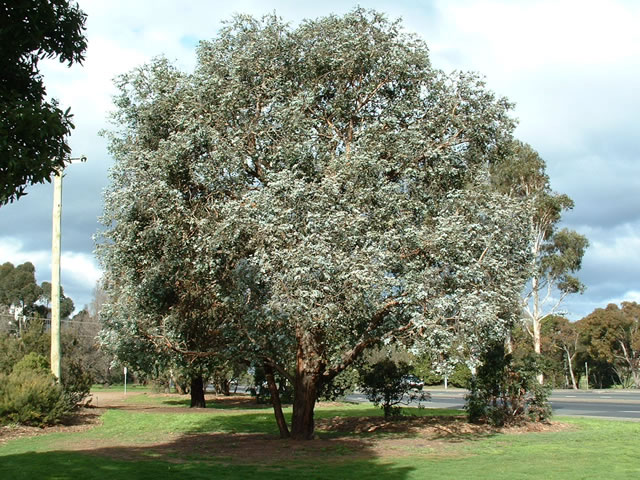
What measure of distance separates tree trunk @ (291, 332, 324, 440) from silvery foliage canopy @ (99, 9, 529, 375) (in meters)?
0.41

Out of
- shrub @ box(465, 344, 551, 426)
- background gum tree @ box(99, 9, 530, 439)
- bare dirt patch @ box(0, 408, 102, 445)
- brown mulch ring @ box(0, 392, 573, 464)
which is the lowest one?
brown mulch ring @ box(0, 392, 573, 464)

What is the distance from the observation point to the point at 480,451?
14250 mm

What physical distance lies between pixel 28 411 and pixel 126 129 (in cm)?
1003

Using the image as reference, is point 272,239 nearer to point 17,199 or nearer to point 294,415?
point 17,199

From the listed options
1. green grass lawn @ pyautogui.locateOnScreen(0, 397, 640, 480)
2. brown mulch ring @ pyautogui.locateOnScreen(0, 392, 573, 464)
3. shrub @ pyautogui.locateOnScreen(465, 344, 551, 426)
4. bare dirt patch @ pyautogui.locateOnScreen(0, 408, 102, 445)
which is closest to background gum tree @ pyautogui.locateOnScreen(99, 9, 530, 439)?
brown mulch ring @ pyautogui.locateOnScreen(0, 392, 573, 464)

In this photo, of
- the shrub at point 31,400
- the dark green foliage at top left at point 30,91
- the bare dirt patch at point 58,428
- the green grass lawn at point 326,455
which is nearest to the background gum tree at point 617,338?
the green grass lawn at point 326,455

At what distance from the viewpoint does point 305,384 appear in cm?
1605

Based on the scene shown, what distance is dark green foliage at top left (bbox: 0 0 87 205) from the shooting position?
22.9 ft

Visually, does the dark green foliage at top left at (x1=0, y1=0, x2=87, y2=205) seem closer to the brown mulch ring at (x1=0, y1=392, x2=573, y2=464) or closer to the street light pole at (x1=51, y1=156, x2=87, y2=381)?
the brown mulch ring at (x1=0, y1=392, x2=573, y2=464)

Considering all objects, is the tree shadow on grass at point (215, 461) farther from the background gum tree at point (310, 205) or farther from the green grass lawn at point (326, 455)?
the background gum tree at point (310, 205)

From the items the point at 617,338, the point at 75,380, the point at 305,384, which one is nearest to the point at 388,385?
the point at 305,384

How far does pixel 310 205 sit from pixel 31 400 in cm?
1339

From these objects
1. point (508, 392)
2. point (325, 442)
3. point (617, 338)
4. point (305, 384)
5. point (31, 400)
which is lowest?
point (325, 442)

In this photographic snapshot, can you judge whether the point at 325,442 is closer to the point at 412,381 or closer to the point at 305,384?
the point at 305,384
